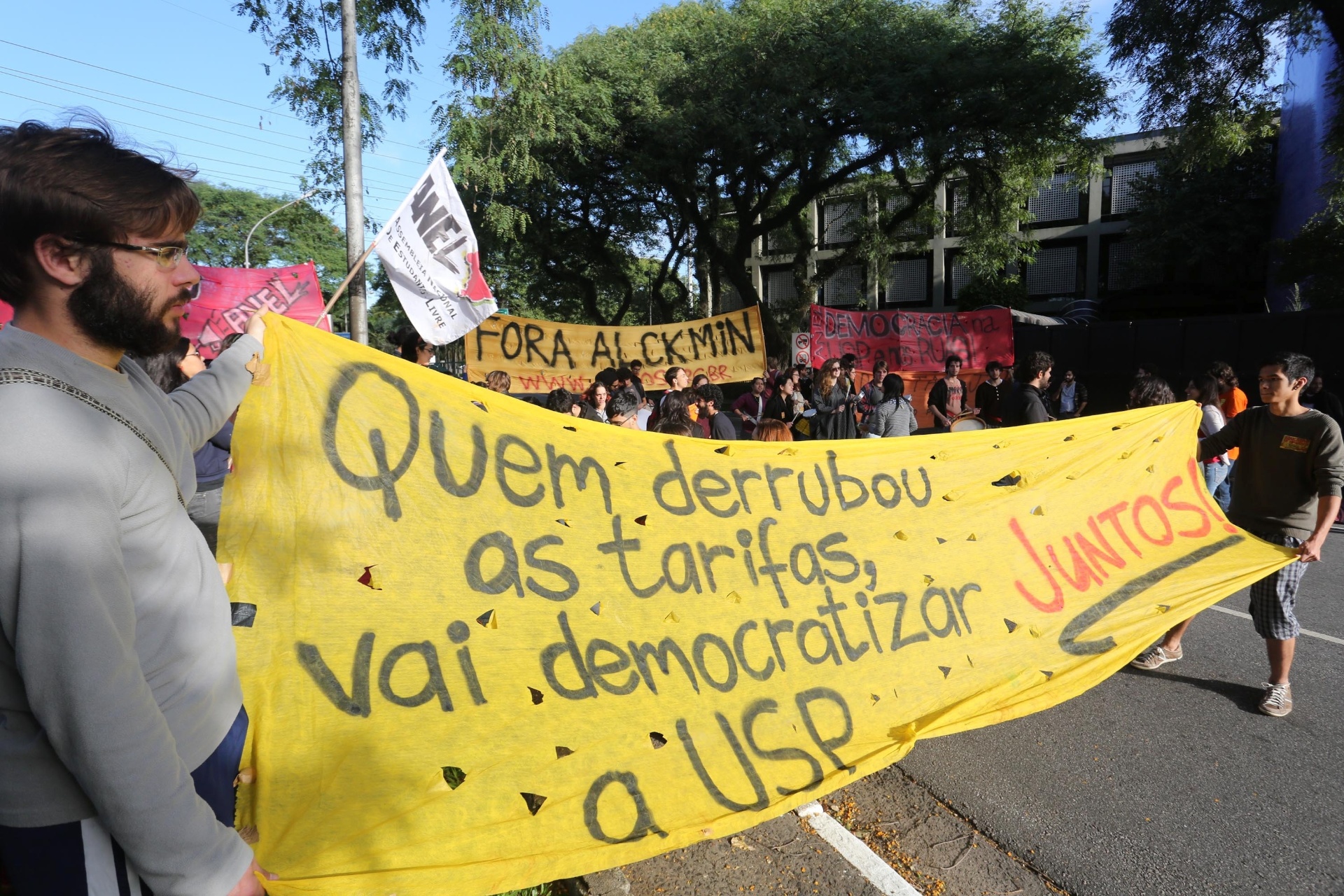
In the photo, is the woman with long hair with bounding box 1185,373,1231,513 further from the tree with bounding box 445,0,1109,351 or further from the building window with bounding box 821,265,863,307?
the building window with bounding box 821,265,863,307

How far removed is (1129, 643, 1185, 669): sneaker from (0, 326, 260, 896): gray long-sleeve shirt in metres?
4.77

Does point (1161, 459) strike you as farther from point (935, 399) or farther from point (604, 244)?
point (604, 244)

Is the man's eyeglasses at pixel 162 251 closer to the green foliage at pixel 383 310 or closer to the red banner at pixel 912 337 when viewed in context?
the red banner at pixel 912 337

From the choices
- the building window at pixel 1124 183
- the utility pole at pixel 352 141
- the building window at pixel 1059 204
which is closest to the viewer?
the utility pole at pixel 352 141

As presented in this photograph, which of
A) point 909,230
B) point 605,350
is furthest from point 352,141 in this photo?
point 909,230

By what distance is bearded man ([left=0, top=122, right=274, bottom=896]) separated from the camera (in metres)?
0.96

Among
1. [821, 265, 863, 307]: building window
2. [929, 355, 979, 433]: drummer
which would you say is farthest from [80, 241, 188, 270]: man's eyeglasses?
[821, 265, 863, 307]: building window

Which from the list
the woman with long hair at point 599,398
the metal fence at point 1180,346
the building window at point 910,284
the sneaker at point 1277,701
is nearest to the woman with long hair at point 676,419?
the woman with long hair at point 599,398

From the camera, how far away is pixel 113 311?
46.5 inches

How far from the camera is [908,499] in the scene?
3.12 m

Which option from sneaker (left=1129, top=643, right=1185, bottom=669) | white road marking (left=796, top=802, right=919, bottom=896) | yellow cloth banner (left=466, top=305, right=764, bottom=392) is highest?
yellow cloth banner (left=466, top=305, right=764, bottom=392)

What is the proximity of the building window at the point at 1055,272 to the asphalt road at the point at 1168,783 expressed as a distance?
34.0 m

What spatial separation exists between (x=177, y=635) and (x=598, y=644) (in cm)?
139

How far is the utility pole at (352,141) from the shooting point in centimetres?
759
